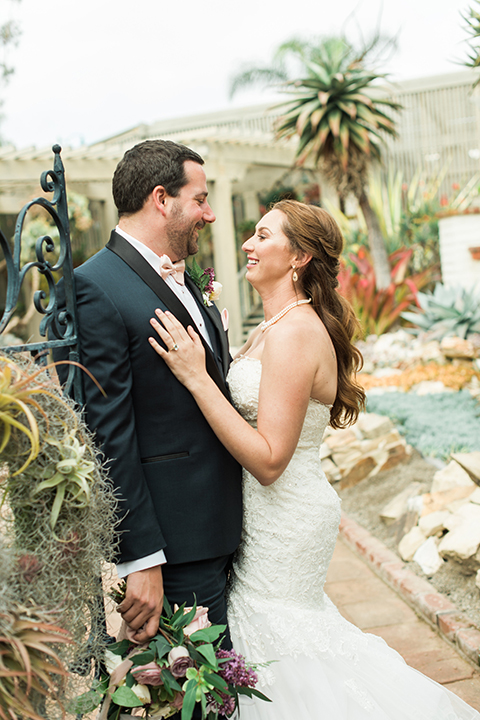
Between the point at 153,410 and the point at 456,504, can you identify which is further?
the point at 456,504

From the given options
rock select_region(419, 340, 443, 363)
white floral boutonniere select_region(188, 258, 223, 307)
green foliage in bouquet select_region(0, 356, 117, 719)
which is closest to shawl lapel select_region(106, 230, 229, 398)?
white floral boutonniere select_region(188, 258, 223, 307)

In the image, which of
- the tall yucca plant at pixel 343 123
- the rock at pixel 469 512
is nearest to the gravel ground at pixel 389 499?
the rock at pixel 469 512

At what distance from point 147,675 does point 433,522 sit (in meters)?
2.72

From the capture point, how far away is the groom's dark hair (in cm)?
180

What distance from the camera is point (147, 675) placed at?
1.49 meters

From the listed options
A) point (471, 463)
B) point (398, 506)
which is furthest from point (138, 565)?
→ point (398, 506)

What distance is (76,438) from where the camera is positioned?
4.41 feet

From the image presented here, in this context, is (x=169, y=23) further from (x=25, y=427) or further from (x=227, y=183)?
(x=25, y=427)

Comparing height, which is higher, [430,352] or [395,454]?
[430,352]

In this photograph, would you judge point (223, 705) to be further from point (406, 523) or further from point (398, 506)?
point (398, 506)

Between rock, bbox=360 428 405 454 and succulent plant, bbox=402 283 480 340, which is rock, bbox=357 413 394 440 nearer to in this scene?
rock, bbox=360 428 405 454

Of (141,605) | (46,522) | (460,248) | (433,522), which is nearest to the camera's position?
(46,522)

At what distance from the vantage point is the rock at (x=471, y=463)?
13.0 ft

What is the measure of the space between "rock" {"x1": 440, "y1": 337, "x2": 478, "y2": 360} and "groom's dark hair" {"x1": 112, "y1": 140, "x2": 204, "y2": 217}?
5698mm
